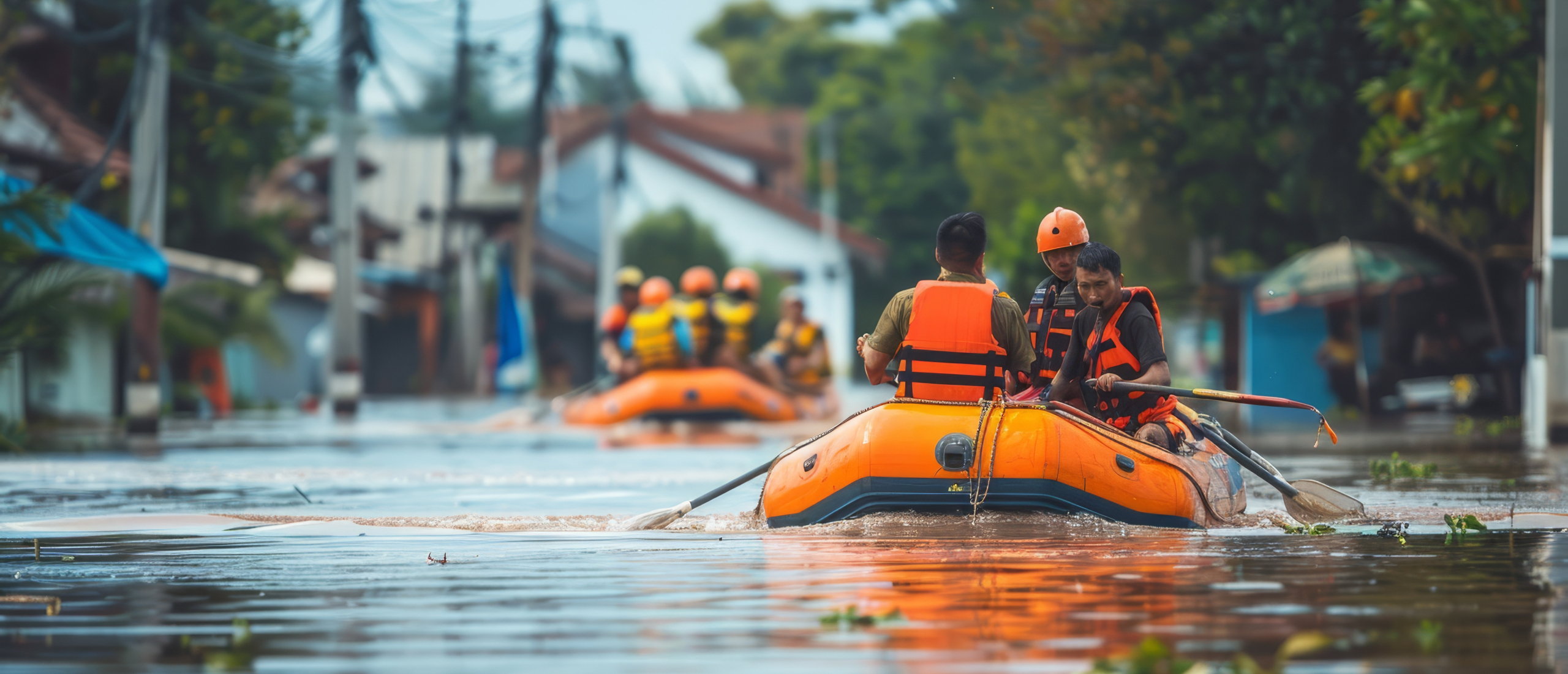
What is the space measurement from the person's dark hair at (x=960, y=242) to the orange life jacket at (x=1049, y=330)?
928 millimetres

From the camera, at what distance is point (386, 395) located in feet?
160

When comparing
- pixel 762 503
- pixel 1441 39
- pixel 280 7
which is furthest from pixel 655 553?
pixel 280 7

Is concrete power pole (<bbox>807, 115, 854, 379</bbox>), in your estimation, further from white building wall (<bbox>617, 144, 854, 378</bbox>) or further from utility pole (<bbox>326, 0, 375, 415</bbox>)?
utility pole (<bbox>326, 0, 375, 415</bbox>)

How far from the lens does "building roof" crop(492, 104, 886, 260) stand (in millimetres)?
57594

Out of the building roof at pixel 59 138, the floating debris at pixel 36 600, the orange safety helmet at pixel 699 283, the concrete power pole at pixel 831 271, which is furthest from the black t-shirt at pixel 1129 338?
the concrete power pole at pixel 831 271

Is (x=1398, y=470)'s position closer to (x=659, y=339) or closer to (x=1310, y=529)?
(x=1310, y=529)

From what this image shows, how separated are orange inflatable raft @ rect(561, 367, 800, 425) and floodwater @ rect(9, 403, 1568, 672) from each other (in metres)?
11.2

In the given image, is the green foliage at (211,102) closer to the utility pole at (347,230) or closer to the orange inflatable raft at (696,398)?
the utility pole at (347,230)

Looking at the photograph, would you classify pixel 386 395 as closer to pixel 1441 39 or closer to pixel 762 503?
pixel 1441 39

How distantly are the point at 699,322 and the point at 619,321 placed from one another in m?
2.20

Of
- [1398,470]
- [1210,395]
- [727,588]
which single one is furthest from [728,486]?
[1398,470]

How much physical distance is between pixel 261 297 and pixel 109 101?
12.6 feet

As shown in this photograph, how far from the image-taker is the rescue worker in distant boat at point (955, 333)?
8992 millimetres

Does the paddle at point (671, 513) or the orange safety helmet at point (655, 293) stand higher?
the orange safety helmet at point (655, 293)
